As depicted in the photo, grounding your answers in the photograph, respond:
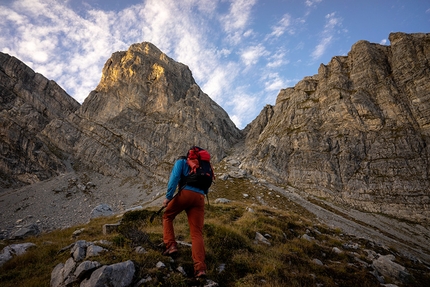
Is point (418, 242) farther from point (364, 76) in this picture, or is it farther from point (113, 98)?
point (113, 98)

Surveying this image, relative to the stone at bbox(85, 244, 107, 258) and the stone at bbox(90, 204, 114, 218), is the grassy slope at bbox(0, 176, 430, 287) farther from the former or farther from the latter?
the stone at bbox(90, 204, 114, 218)

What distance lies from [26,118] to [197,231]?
13217cm

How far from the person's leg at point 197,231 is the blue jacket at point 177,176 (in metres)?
0.37

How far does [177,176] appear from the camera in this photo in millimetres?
7320

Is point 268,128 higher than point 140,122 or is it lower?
lower

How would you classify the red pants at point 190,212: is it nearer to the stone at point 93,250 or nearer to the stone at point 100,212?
the stone at point 93,250

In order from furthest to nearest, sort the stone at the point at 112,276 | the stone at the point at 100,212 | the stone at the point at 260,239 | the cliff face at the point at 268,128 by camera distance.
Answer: the cliff face at the point at 268,128
the stone at the point at 100,212
the stone at the point at 260,239
the stone at the point at 112,276

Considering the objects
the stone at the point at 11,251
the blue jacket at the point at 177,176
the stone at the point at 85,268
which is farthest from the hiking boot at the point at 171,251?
the stone at the point at 11,251

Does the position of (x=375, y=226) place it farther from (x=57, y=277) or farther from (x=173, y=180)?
(x=57, y=277)

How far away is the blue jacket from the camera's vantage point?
23.8ft

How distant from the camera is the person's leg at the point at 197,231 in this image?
6345 mm

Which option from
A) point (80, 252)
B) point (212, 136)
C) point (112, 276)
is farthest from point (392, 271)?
point (212, 136)

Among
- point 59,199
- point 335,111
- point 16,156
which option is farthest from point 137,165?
point 335,111

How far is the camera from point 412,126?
71375 mm
